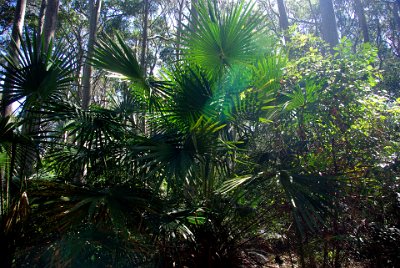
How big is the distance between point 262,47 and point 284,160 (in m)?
1.25

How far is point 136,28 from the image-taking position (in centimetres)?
2172

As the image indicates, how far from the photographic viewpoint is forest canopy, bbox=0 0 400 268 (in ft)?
10.6

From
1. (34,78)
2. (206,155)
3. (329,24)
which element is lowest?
(206,155)

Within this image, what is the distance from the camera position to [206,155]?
3.24 m

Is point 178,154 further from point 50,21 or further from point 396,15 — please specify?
point 396,15

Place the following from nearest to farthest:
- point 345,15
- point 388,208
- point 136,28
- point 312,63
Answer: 1. point 388,208
2. point 312,63
3. point 136,28
4. point 345,15

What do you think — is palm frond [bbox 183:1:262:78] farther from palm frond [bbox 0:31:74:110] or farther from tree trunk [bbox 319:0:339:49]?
tree trunk [bbox 319:0:339:49]

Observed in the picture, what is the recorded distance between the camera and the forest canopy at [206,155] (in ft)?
10.6

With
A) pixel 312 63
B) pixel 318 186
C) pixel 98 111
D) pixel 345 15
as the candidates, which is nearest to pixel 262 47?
pixel 312 63

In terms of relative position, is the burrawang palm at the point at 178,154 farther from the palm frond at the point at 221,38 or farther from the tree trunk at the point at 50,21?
the tree trunk at the point at 50,21

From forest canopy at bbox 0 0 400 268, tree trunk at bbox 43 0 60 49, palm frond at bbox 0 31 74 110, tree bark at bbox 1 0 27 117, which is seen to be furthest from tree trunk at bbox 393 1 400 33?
palm frond at bbox 0 31 74 110

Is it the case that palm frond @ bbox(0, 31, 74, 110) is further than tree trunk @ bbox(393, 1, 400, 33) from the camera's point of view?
No

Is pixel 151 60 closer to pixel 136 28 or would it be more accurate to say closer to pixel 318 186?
pixel 136 28

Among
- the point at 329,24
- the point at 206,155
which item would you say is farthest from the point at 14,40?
the point at 329,24
